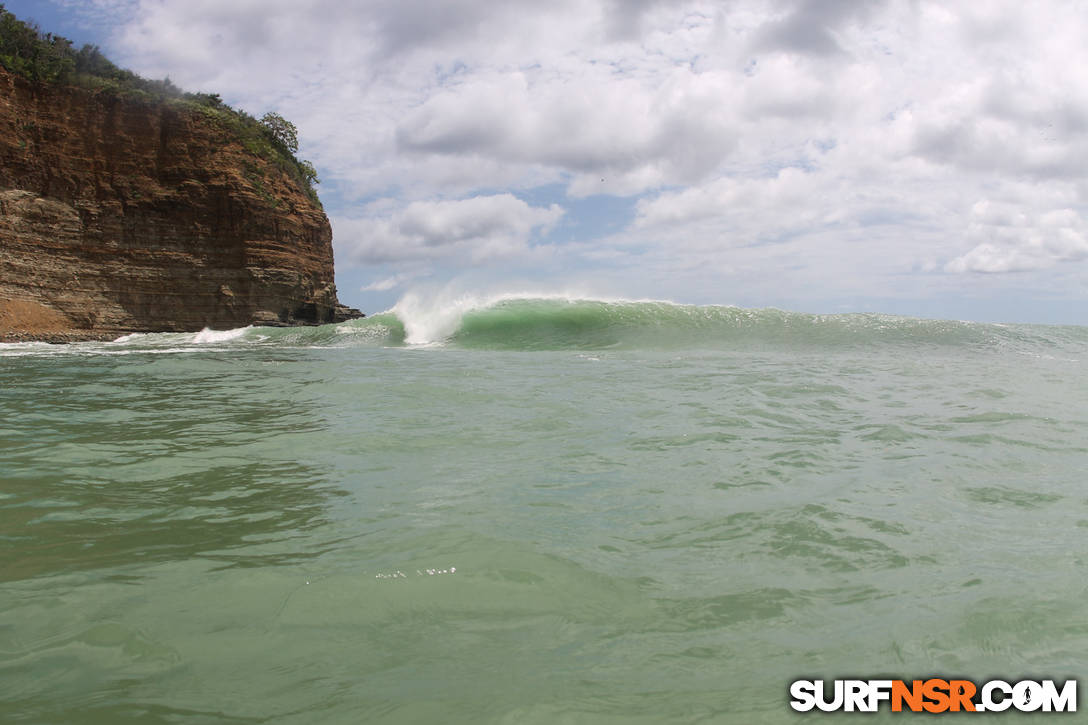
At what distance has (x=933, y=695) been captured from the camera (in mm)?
1820

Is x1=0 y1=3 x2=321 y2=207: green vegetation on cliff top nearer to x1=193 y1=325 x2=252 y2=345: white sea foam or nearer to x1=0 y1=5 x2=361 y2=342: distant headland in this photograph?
x1=0 y1=5 x2=361 y2=342: distant headland

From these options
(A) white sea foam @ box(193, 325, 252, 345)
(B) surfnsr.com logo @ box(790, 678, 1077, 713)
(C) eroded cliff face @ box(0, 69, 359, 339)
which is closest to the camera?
(B) surfnsr.com logo @ box(790, 678, 1077, 713)

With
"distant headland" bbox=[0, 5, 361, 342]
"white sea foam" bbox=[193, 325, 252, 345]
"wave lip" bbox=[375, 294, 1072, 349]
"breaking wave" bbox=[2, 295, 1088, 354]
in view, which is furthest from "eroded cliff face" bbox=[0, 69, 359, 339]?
"wave lip" bbox=[375, 294, 1072, 349]

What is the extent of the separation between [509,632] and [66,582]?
170 centimetres

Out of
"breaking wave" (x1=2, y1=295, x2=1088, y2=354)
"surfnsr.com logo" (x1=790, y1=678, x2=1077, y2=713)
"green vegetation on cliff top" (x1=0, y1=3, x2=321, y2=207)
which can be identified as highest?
"green vegetation on cliff top" (x1=0, y1=3, x2=321, y2=207)

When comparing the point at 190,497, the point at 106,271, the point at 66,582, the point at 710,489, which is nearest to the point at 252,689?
the point at 66,582

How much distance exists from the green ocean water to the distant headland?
18815mm

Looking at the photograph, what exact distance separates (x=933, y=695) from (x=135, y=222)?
91.4 feet

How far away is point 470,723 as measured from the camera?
165 centimetres

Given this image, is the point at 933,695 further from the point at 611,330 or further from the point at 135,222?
the point at 135,222

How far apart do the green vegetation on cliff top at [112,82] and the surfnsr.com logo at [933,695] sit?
30.1m

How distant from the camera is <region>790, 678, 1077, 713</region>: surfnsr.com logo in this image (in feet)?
5.77

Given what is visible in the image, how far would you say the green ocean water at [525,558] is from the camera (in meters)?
1.83

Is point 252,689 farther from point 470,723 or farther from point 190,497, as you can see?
point 190,497
